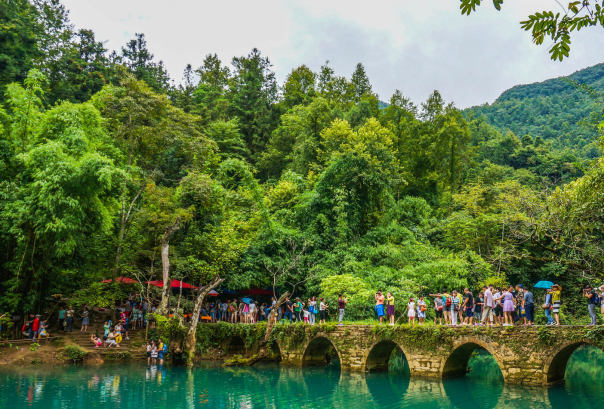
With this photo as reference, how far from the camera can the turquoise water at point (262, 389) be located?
1335 centimetres

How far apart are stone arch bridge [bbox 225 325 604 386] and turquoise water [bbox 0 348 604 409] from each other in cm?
53

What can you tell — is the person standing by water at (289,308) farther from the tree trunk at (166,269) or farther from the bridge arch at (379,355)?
the tree trunk at (166,269)

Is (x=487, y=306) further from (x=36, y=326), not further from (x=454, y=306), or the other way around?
(x=36, y=326)

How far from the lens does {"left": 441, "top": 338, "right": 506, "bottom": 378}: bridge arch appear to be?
15.9 metres

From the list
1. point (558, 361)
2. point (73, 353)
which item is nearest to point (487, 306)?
point (558, 361)

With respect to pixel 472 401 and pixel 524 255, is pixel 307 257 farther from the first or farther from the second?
pixel 524 255

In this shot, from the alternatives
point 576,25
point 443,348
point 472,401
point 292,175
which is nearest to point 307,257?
point 292,175

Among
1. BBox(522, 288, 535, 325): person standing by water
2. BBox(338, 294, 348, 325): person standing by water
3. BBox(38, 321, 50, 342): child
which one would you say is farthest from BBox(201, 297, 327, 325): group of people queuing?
BBox(522, 288, 535, 325): person standing by water

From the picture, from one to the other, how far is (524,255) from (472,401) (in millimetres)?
5524

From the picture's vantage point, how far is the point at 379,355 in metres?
19.4

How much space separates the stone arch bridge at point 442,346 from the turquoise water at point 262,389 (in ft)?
1.73

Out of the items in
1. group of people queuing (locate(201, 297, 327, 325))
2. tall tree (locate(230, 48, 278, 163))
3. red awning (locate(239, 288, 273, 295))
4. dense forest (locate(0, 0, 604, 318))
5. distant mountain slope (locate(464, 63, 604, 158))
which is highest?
distant mountain slope (locate(464, 63, 604, 158))

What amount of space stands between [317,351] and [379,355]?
3.42 m

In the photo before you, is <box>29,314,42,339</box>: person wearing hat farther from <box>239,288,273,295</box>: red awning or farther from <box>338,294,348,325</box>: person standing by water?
<box>338,294,348,325</box>: person standing by water
